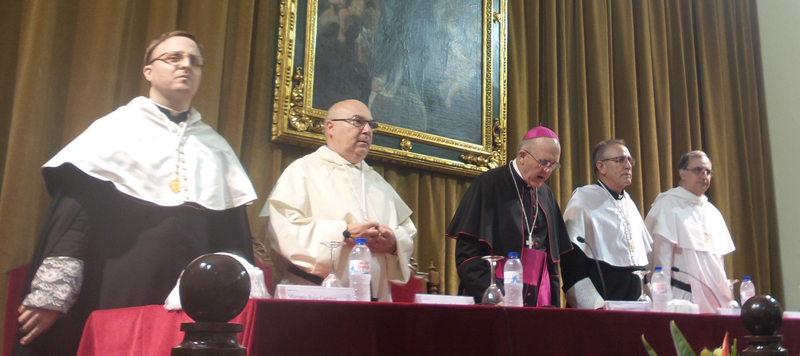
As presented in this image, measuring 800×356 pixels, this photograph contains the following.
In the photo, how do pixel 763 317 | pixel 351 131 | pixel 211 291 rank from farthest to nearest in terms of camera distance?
1. pixel 351 131
2. pixel 763 317
3. pixel 211 291

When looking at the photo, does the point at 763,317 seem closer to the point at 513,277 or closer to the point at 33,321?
the point at 513,277

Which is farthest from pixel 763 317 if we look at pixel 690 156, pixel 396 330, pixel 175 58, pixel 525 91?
pixel 525 91

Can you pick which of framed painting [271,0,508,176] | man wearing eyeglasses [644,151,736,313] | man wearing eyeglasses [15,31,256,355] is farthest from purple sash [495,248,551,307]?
man wearing eyeglasses [15,31,256,355]

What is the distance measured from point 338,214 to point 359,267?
65 cm

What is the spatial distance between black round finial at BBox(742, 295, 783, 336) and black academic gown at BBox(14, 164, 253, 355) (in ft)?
5.90

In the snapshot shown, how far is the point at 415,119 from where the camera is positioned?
4.57 meters

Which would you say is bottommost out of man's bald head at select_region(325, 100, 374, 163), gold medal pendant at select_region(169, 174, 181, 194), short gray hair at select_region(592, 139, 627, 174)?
gold medal pendant at select_region(169, 174, 181, 194)

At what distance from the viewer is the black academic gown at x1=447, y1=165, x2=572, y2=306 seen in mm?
3344

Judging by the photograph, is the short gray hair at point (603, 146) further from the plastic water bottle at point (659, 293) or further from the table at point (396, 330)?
the table at point (396, 330)

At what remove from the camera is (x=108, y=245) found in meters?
2.45

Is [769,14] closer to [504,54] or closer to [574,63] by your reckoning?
[574,63]

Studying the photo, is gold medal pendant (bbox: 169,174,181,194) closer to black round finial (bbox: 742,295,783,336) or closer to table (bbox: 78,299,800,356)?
table (bbox: 78,299,800,356)

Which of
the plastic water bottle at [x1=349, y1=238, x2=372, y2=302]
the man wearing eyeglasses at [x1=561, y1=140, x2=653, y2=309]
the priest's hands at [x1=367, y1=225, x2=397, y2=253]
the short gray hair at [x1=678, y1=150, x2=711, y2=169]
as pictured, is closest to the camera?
the plastic water bottle at [x1=349, y1=238, x2=372, y2=302]

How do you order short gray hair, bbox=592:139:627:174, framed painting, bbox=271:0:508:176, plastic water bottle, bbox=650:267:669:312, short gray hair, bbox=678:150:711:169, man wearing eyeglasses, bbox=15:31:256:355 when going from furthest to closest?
short gray hair, bbox=678:150:711:169 < short gray hair, bbox=592:139:627:174 < framed painting, bbox=271:0:508:176 < plastic water bottle, bbox=650:267:669:312 < man wearing eyeglasses, bbox=15:31:256:355
